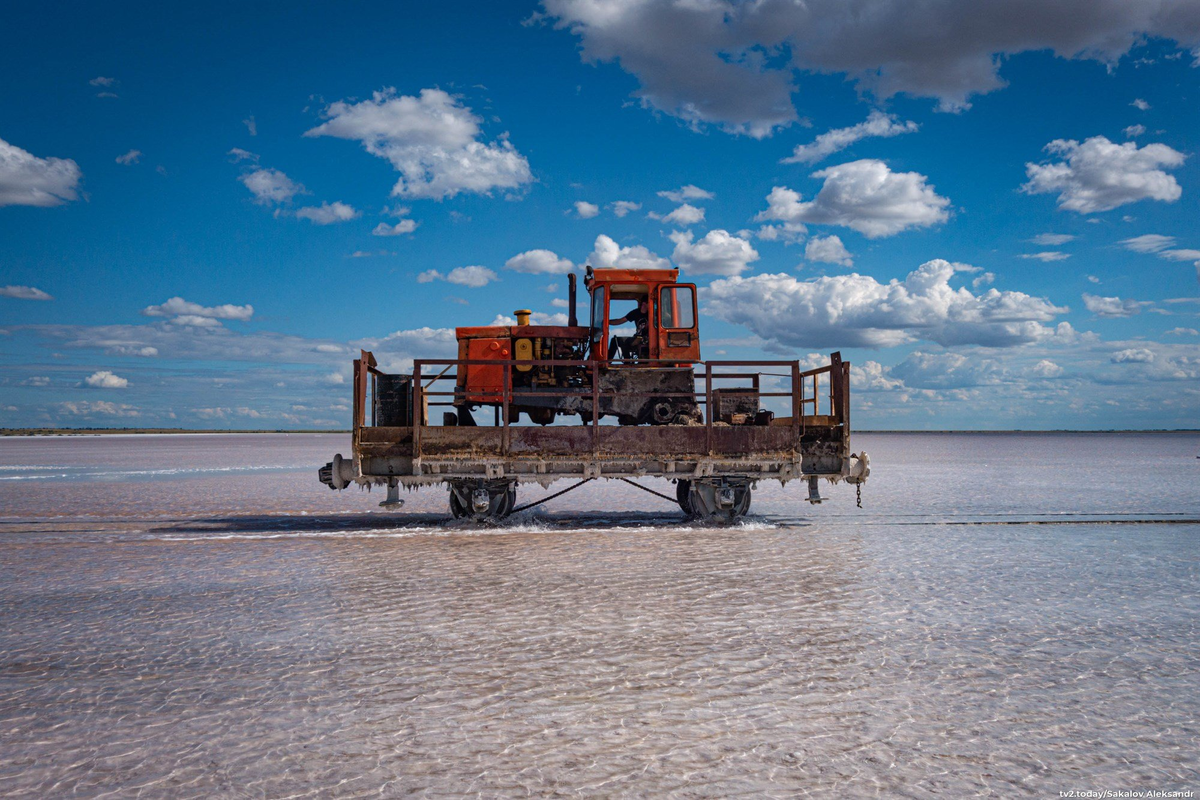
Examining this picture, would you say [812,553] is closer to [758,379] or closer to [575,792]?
[758,379]

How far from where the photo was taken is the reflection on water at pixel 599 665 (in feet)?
13.2

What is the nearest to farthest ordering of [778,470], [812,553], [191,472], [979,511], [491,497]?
[812,553] < [778,470] < [491,497] < [979,511] < [191,472]

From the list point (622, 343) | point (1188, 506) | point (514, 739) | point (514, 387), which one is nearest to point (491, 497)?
point (514, 387)

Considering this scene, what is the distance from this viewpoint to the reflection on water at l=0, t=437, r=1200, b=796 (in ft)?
13.2

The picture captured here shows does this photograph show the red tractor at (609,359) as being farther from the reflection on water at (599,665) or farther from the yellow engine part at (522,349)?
the reflection on water at (599,665)

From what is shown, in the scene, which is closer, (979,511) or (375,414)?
(375,414)

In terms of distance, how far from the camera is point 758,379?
13680 mm

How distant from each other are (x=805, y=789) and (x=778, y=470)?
339 inches

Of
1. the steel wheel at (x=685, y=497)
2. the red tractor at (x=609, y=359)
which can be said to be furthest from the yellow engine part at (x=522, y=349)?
the steel wheel at (x=685, y=497)

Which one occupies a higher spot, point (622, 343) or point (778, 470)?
point (622, 343)

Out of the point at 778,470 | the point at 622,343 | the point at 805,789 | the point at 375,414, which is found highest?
the point at 622,343

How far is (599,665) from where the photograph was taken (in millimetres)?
5562

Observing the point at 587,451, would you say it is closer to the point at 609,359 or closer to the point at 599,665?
the point at 609,359

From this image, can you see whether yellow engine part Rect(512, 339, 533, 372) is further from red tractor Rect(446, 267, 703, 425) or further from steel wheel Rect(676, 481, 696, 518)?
steel wheel Rect(676, 481, 696, 518)
